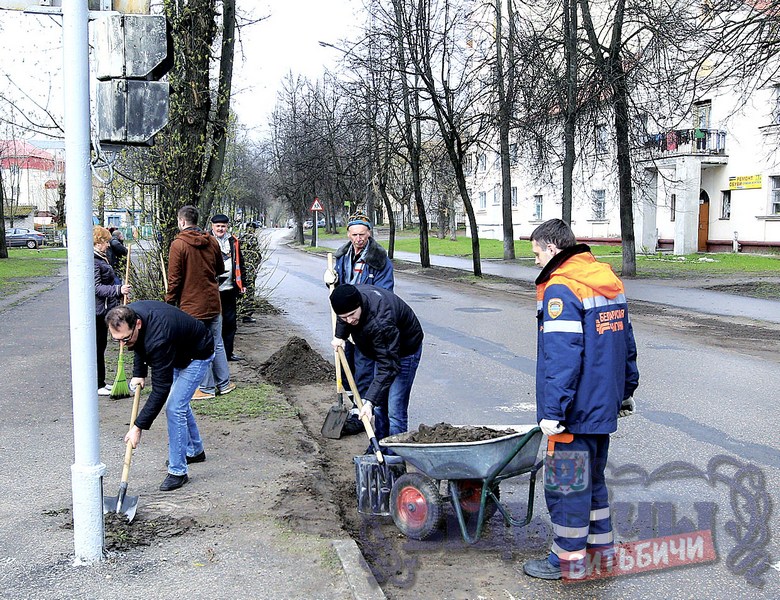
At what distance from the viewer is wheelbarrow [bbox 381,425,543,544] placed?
162 inches

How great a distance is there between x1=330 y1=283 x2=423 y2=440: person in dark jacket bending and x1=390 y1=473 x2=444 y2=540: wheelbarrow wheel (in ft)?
1.66

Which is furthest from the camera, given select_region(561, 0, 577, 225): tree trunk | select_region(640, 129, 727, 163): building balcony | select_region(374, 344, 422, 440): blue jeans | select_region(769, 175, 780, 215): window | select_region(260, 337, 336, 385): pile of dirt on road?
select_region(640, 129, 727, 163): building balcony

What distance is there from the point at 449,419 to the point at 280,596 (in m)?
3.64

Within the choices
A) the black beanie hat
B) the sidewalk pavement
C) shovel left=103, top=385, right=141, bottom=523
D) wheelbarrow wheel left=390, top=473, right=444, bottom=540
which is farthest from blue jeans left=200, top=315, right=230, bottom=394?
the sidewalk pavement

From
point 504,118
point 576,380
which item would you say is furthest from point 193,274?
point 504,118

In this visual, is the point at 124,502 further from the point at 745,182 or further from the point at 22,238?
the point at 22,238

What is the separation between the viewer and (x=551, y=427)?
12.5 feet

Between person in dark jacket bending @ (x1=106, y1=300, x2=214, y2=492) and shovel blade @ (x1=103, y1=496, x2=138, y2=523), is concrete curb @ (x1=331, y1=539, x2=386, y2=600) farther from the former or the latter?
person in dark jacket bending @ (x1=106, y1=300, x2=214, y2=492)

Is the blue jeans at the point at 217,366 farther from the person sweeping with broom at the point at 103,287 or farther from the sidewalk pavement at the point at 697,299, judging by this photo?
the sidewalk pavement at the point at 697,299

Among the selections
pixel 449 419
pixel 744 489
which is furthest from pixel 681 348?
pixel 744 489

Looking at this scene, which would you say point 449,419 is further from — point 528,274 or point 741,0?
point 528,274

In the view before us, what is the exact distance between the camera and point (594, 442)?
13.0 ft

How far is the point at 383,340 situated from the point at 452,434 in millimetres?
773

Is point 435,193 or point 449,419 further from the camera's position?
point 435,193
